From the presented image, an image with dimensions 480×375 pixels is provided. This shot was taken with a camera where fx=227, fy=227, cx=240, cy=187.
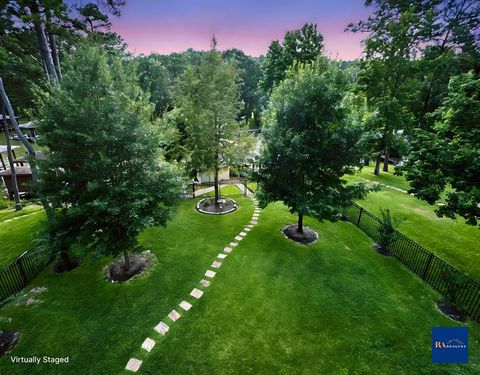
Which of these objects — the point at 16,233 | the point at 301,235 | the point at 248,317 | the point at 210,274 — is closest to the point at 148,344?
the point at 248,317

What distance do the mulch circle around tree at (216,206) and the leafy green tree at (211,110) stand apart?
2788mm

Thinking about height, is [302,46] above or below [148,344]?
above

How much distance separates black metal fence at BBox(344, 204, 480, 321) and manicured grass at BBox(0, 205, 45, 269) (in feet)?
46.9

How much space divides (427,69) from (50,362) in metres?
27.4

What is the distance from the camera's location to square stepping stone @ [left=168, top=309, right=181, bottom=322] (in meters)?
6.59

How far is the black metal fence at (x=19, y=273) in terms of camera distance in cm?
750

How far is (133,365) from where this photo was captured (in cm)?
533

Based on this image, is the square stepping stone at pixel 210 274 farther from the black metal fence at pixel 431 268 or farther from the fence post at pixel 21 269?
the black metal fence at pixel 431 268

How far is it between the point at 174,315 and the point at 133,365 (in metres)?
1.53

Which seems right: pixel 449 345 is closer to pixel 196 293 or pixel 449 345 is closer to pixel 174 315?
pixel 196 293

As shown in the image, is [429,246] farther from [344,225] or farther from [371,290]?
[371,290]

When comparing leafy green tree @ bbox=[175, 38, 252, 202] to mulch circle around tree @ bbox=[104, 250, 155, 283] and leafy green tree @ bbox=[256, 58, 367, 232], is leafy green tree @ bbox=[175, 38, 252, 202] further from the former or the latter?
mulch circle around tree @ bbox=[104, 250, 155, 283]

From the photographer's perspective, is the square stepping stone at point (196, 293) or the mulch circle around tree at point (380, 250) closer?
the square stepping stone at point (196, 293)

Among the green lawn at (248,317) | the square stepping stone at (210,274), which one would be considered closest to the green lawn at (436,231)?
the green lawn at (248,317)
